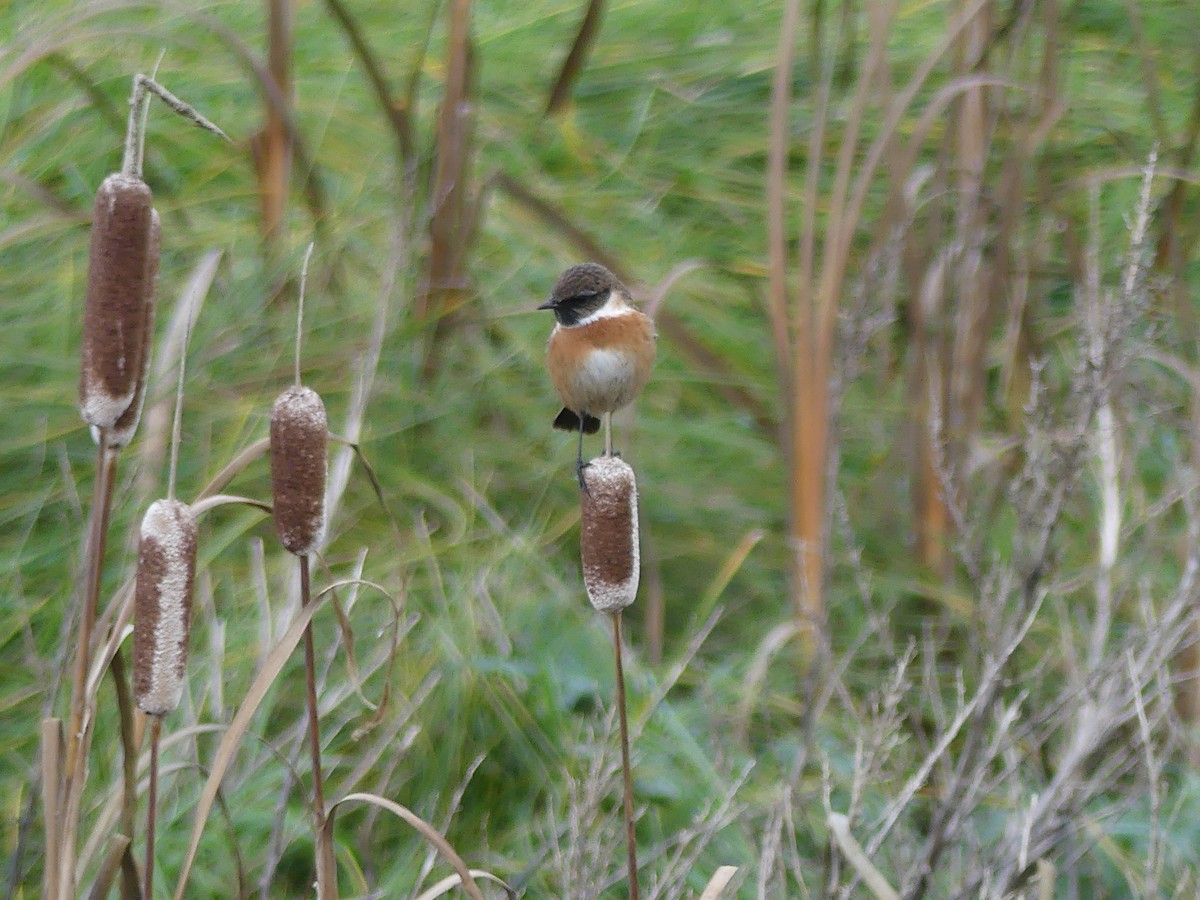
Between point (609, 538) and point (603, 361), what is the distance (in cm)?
76

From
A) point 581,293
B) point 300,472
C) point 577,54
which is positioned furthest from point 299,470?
point 577,54

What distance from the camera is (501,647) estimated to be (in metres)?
2.33

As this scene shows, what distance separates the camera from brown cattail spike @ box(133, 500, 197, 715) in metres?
0.96

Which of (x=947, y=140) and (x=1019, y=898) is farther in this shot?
(x=947, y=140)

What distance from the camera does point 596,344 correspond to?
5.87ft

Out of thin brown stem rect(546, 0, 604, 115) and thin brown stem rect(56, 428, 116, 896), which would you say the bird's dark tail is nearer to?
thin brown stem rect(56, 428, 116, 896)

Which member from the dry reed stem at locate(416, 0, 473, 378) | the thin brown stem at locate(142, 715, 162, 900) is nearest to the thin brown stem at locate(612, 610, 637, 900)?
the thin brown stem at locate(142, 715, 162, 900)

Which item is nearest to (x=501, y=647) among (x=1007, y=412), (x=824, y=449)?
(x=824, y=449)

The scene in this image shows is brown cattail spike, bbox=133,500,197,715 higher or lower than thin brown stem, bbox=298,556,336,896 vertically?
higher

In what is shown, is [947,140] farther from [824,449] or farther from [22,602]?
[22,602]

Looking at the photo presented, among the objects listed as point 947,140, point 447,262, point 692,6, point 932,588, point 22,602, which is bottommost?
point 932,588

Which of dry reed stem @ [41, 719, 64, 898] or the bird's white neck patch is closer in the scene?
dry reed stem @ [41, 719, 64, 898]

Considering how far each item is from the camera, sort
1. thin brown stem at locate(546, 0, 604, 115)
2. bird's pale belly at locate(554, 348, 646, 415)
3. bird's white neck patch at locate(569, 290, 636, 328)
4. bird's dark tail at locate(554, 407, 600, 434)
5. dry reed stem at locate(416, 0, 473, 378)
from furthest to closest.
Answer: thin brown stem at locate(546, 0, 604, 115) < dry reed stem at locate(416, 0, 473, 378) < bird's dark tail at locate(554, 407, 600, 434) < bird's white neck patch at locate(569, 290, 636, 328) < bird's pale belly at locate(554, 348, 646, 415)

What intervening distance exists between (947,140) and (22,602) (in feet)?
5.93
